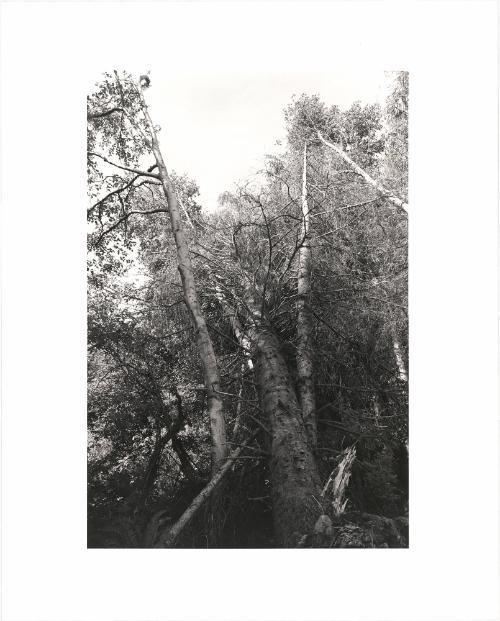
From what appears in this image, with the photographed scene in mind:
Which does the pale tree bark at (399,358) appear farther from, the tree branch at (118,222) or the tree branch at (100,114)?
the tree branch at (100,114)

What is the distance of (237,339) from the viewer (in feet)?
14.0

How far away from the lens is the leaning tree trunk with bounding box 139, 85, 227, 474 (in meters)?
3.40

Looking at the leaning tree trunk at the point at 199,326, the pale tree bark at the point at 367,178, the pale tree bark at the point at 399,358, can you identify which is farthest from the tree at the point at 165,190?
the pale tree bark at the point at 367,178

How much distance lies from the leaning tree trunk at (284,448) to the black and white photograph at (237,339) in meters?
0.02

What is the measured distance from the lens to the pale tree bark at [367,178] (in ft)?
14.2

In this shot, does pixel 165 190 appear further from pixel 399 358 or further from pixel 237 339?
pixel 399 358

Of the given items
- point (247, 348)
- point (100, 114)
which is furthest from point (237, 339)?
point (100, 114)

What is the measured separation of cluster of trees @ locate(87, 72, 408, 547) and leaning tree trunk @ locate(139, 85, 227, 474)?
0.04 feet

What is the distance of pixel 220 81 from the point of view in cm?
347
